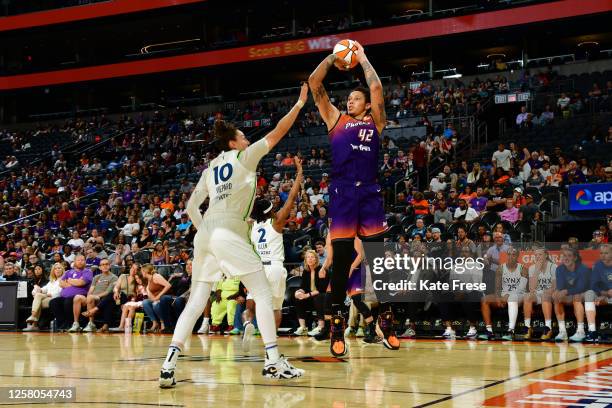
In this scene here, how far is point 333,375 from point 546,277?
6446 millimetres

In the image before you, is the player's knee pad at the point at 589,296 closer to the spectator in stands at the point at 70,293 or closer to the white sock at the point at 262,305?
the white sock at the point at 262,305

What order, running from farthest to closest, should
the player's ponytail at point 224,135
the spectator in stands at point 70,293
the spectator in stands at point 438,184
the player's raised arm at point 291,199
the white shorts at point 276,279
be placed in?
the spectator in stands at point 438,184
the spectator in stands at point 70,293
the white shorts at point 276,279
the player's raised arm at point 291,199
the player's ponytail at point 224,135

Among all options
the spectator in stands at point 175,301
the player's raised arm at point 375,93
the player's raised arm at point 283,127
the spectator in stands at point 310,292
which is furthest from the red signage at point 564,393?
the spectator in stands at point 175,301

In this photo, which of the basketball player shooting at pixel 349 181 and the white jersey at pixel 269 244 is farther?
the white jersey at pixel 269 244

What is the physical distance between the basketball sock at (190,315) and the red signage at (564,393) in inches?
100

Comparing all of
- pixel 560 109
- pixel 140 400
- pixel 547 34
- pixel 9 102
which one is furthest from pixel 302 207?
pixel 9 102

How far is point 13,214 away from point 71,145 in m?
9.56

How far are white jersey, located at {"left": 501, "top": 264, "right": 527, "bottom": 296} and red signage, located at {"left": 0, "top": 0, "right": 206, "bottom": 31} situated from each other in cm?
3006

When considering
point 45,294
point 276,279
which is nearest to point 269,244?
point 276,279

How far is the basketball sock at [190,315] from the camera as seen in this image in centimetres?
666

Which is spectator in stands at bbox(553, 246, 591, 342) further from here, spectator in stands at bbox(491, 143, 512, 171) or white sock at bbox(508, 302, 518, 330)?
spectator in stands at bbox(491, 143, 512, 171)

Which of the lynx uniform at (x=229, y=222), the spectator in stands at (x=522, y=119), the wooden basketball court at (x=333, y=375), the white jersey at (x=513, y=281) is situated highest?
the spectator in stands at (x=522, y=119)

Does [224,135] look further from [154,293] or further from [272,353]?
[154,293]

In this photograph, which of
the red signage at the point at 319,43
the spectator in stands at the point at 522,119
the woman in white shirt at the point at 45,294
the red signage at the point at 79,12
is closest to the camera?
the woman in white shirt at the point at 45,294
